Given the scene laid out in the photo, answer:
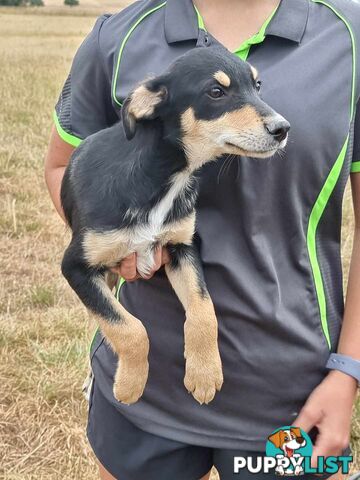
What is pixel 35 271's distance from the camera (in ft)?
19.4

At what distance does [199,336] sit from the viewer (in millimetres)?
1785

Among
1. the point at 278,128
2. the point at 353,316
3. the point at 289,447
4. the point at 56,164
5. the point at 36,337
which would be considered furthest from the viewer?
the point at 36,337

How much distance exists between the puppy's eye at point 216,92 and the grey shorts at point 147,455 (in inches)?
37.1

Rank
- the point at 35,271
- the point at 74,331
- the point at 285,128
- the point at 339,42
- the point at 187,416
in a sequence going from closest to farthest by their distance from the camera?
the point at 285,128, the point at 339,42, the point at 187,416, the point at 74,331, the point at 35,271

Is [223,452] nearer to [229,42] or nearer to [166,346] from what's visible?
[166,346]

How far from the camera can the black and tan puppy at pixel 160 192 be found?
5.82 ft

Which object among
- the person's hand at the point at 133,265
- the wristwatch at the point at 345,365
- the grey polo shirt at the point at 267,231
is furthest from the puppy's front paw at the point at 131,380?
the wristwatch at the point at 345,365

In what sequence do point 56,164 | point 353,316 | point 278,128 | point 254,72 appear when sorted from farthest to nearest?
point 56,164 → point 353,316 → point 254,72 → point 278,128

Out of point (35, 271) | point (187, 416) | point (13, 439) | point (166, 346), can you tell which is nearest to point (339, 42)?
point (166, 346)

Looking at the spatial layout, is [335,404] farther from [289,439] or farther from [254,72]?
[254,72]

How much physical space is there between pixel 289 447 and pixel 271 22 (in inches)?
43.5

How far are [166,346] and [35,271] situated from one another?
412 cm

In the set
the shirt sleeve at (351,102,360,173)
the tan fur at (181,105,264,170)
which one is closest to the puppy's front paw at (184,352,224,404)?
the tan fur at (181,105,264,170)

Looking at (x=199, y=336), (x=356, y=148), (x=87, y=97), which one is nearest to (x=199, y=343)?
(x=199, y=336)
